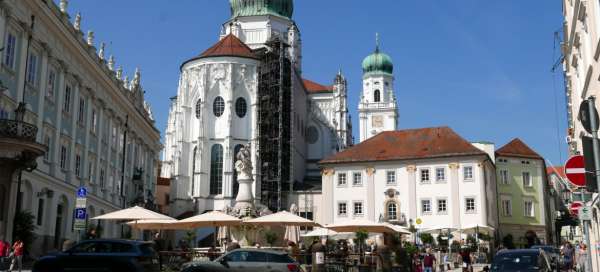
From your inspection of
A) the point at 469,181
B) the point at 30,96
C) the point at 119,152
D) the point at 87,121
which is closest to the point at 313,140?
the point at 469,181

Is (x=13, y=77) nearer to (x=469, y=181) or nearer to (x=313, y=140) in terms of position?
(x=469, y=181)

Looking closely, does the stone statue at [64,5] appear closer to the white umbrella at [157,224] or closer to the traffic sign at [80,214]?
the white umbrella at [157,224]

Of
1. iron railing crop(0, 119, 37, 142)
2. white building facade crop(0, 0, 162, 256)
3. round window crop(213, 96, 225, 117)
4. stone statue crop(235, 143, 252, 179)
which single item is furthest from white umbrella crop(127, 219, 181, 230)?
round window crop(213, 96, 225, 117)

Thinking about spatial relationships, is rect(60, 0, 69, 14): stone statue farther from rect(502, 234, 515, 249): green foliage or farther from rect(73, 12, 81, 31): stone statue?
rect(502, 234, 515, 249): green foliage

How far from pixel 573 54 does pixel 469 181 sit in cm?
3406

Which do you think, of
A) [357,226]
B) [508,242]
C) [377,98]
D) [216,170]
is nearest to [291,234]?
[357,226]

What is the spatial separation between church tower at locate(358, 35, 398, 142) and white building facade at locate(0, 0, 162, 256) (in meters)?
52.9

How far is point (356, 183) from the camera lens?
58.9 meters

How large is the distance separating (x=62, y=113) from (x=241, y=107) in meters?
34.7

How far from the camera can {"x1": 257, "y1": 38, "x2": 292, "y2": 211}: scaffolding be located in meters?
70.1

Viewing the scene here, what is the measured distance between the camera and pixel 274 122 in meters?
71.6

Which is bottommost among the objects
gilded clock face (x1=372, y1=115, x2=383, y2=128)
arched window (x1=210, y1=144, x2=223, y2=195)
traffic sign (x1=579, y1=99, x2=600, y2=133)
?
traffic sign (x1=579, y1=99, x2=600, y2=133)

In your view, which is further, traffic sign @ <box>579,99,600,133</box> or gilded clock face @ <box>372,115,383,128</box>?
gilded clock face @ <box>372,115,383,128</box>

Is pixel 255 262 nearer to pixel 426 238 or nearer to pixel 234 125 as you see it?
pixel 426 238
